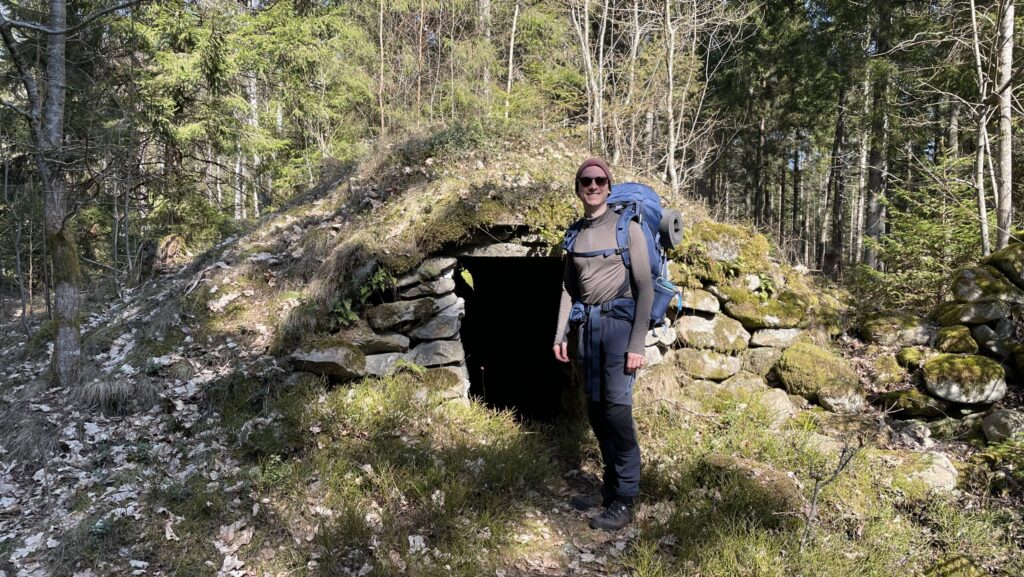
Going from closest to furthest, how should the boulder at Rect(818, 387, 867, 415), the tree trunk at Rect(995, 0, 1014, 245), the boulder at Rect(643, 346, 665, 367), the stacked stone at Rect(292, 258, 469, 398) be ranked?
the stacked stone at Rect(292, 258, 469, 398) < the boulder at Rect(818, 387, 867, 415) < the boulder at Rect(643, 346, 665, 367) < the tree trunk at Rect(995, 0, 1014, 245)

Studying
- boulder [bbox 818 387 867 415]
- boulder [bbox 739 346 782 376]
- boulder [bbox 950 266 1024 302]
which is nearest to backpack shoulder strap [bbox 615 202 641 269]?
boulder [bbox 739 346 782 376]

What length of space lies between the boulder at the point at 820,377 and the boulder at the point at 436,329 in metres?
3.16

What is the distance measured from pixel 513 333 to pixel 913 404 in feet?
16.9

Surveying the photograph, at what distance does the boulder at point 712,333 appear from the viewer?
4.85 meters

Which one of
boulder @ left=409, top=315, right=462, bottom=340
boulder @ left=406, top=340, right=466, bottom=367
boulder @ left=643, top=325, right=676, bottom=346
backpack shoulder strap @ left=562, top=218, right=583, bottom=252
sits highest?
backpack shoulder strap @ left=562, top=218, right=583, bottom=252

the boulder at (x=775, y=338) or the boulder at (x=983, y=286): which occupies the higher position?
the boulder at (x=983, y=286)

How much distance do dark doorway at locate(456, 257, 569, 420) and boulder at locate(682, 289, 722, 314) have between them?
184 centimetres

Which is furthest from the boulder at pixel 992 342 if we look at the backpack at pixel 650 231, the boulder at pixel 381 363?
the boulder at pixel 381 363

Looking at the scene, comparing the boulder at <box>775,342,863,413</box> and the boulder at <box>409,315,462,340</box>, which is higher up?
the boulder at <box>409,315,462,340</box>

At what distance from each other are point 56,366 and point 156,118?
507 cm

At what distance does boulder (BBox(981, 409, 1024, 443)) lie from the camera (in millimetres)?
3820

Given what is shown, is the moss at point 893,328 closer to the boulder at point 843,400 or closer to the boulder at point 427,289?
the boulder at point 843,400

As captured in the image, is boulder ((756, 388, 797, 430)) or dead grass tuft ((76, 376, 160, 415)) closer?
dead grass tuft ((76, 376, 160, 415))

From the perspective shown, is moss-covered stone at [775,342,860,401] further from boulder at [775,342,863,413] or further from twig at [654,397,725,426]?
twig at [654,397,725,426]
